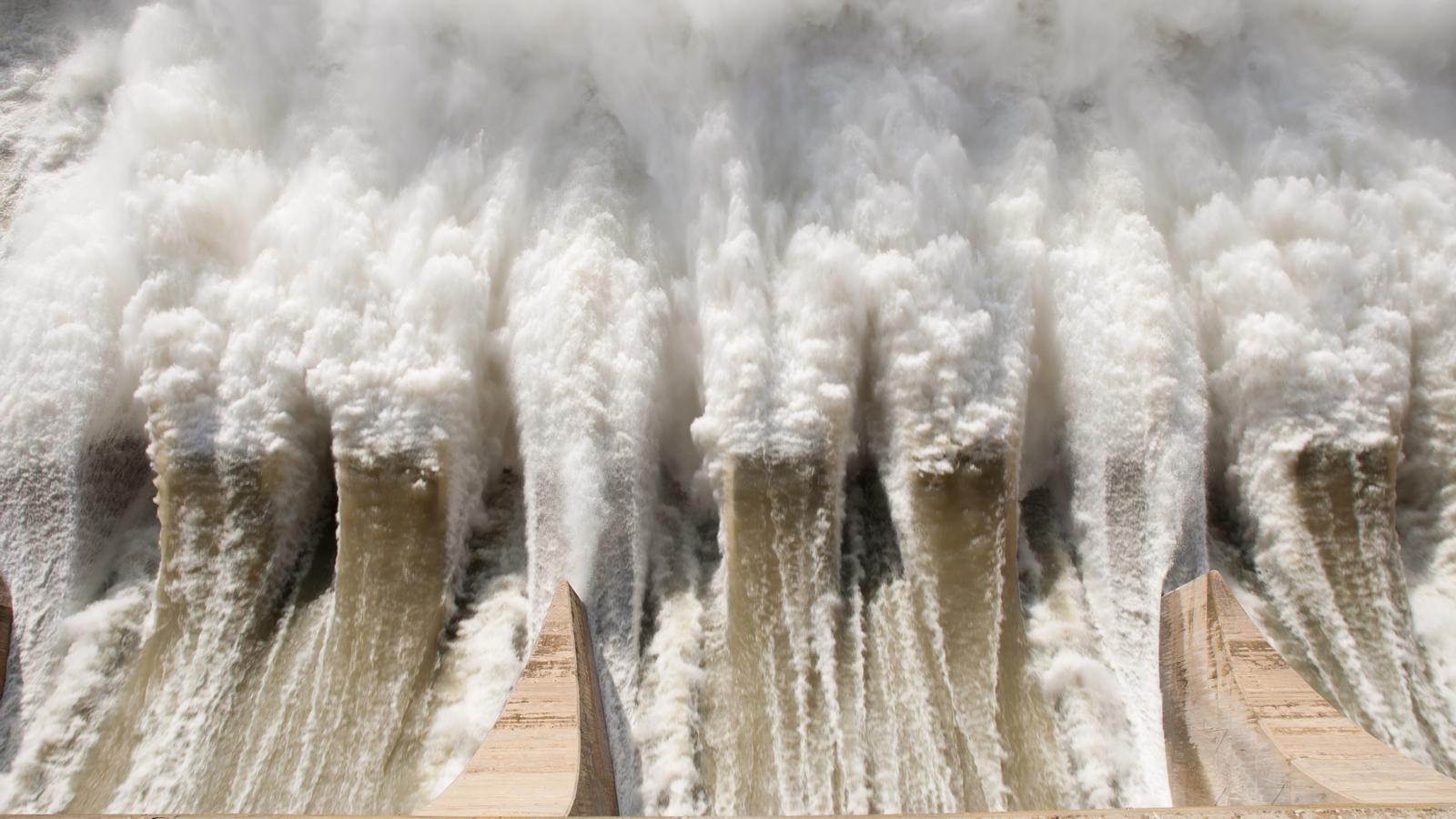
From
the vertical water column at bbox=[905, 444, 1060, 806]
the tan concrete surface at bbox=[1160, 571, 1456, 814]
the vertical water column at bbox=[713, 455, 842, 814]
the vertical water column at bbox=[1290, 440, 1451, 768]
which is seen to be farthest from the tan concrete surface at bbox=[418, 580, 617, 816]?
the vertical water column at bbox=[1290, 440, 1451, 768]

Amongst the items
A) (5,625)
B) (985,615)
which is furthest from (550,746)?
(5,625)

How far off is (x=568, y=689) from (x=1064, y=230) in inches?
212

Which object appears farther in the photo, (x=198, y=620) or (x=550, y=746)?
(x=198, y=620)

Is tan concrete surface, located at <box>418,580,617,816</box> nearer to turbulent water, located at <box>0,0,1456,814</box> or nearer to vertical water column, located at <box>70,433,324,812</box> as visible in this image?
turbulent water, located at <box>0,0,1456,814</box>

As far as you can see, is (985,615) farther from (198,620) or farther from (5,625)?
(5,625)

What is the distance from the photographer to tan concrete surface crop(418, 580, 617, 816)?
484 cm

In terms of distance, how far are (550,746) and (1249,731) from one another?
13.8 ft

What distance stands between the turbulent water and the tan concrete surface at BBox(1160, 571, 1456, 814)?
35cm

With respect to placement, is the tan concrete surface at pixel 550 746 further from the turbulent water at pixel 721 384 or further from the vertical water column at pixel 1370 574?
the vertical water column at pixel 1370 574

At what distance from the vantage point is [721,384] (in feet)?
22.8

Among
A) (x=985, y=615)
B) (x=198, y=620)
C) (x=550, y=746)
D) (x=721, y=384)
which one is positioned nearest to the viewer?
(x=550, y=746)

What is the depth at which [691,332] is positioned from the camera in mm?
7477

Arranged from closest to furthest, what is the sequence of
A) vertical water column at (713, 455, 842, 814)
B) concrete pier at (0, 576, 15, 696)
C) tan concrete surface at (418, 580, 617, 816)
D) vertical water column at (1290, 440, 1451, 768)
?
tan concrete surface at (418, 580, 617, 816) → vertical water column at (713, 455, 842, 814) → vertical water column at (1290, 440, 1451, 768) → concrete pier at (0, 576, 15, 696)

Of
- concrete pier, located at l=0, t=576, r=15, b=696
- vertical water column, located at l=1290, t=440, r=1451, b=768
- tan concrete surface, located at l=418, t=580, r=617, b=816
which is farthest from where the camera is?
concrete pier, located at l=0, t=576, r=15, b=696
